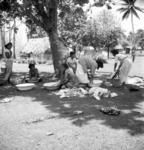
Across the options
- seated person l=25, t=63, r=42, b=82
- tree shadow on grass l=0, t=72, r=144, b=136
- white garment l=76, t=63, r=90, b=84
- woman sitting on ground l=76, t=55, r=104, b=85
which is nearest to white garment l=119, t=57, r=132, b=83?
tree shadow on grass l=0, t=72, r=144, b=136

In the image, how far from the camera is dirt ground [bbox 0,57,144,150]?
3.34 metres

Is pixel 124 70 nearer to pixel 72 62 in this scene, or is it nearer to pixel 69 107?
pixel 72 62

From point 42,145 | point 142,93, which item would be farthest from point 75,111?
point 142,93

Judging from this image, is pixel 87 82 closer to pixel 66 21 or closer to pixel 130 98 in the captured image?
pixel 130 98

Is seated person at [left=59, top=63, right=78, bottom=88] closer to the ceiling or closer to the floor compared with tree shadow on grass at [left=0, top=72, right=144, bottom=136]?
closer to the ceiling

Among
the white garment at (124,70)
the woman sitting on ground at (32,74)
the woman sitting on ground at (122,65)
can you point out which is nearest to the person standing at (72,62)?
the woman sitting on ground at (122,65)

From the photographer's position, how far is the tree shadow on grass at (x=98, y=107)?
4.21 m

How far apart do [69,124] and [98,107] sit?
56.9 inches

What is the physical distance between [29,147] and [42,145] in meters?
0.21

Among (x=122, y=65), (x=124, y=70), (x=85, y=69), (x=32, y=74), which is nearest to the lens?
(x=85, y=69)

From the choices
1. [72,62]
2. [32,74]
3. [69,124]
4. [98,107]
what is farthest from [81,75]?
[69,124]

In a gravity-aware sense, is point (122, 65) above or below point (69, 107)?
above

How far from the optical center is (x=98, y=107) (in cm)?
542

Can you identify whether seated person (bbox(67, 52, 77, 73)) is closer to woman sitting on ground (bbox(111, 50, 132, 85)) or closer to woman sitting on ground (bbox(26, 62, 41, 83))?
woman sitting on ground (bbox(111, 50, 132, 85))
